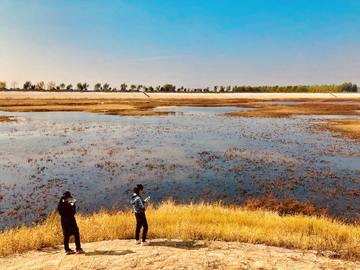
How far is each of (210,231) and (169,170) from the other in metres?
10.0

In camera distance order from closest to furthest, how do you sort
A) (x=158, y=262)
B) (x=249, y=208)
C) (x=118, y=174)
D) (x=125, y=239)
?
(x=158, y=262)
(x=125, y=239)
(x=249, y=208)
(x=118, y=174)

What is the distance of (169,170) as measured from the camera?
18.7 m

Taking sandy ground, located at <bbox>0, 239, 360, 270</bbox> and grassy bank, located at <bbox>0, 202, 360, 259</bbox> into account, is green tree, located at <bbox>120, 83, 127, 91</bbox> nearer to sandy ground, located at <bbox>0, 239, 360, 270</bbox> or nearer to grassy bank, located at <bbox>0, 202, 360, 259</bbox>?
grassy bank, located at <bbox>0, 202, 360, 259</bbox>

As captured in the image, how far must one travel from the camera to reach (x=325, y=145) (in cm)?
2734

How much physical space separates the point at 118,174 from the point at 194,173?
622 centimetres

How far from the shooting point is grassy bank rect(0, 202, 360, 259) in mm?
8023

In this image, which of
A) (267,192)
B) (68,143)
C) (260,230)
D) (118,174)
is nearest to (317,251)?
(260,230)

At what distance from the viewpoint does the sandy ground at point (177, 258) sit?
6746mm

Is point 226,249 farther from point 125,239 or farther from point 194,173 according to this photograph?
point 194,173

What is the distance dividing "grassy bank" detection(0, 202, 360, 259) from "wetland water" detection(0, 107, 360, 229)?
311cm

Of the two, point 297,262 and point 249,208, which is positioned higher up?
point 297,262

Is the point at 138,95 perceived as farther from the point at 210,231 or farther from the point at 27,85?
the point at 210,231

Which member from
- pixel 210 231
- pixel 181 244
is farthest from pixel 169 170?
pixel 181 244

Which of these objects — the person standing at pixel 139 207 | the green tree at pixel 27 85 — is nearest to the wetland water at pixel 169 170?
the person standing at pixel 139 207
